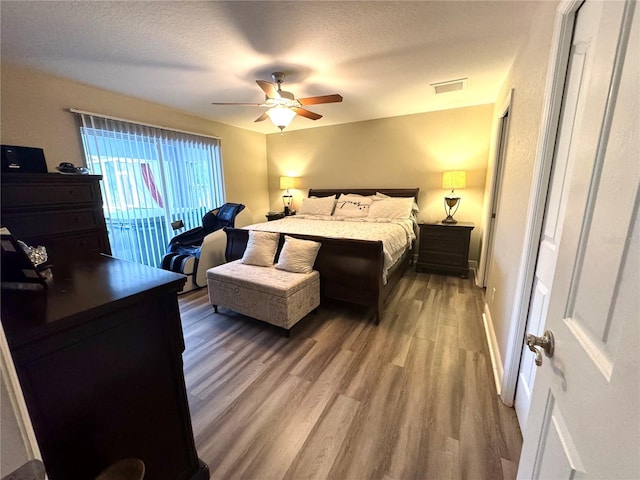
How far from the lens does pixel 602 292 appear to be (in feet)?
1.60

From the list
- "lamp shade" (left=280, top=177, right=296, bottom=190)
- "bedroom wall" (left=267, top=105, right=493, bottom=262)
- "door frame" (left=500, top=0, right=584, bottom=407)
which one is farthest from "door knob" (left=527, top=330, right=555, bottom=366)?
"lamp shade" (left=280, top=177, right=296, bottom=190)

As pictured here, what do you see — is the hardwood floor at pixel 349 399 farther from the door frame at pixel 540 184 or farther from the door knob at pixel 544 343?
the door knob at pixel 544 343

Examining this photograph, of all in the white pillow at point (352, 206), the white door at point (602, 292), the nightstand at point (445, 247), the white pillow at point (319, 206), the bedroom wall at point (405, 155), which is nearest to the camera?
the white door at point (602, 292)

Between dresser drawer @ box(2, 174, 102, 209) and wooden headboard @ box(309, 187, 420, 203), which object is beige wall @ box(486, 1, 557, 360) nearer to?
wooden headboard @ box(309, 187, 420, 203)

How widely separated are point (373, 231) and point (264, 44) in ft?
6.42

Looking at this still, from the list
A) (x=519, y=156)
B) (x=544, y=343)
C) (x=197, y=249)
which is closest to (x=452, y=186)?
(x=519, y=156)

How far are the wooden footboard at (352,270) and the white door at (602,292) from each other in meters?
1.70

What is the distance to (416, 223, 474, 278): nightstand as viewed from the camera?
3498 millimetres

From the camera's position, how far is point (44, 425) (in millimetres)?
696

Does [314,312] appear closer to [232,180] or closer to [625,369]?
[625,369]

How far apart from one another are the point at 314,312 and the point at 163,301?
6.25 feet

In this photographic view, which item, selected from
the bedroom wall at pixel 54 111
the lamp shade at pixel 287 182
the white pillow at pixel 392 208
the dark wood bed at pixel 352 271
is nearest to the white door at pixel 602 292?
the dark wood bed at pixel 352 271

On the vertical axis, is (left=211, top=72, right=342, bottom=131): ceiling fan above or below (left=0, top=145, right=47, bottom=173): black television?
above

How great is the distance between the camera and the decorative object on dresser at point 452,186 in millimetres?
3514
